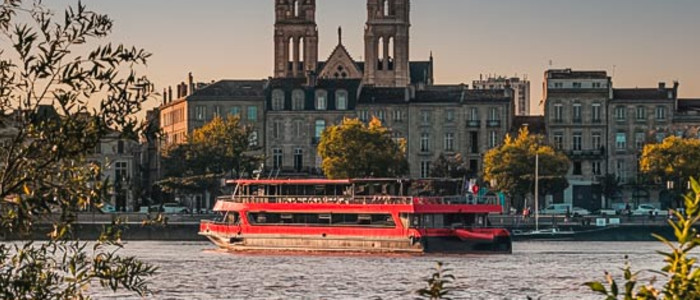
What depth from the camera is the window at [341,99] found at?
5940 inches

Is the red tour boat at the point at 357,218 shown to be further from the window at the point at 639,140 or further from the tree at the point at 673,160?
the window at the point at 639,140

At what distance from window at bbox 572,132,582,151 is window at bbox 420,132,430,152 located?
10865mm

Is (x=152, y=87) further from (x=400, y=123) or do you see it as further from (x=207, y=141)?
(x=400, y=123)

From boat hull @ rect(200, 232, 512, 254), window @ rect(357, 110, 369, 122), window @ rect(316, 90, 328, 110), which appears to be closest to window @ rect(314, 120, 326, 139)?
window @ rect(316, 90, 328, 110)

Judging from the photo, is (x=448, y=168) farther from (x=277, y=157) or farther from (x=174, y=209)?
(x=174, y=209)

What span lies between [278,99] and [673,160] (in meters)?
32.0

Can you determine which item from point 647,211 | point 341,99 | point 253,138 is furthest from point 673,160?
point 253,138

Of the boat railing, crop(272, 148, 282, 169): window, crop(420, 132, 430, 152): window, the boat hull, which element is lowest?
the boat hull

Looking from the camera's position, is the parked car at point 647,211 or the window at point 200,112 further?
the window at point 200,112

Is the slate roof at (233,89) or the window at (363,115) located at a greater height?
the slate roof at (233,89)

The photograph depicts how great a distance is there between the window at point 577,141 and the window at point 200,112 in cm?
2775

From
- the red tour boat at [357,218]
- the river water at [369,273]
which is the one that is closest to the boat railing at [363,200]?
the red tour boat at [357,218]

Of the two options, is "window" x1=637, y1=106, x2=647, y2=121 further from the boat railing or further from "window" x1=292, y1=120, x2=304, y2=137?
the boat railing

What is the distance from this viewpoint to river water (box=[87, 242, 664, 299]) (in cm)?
6456
